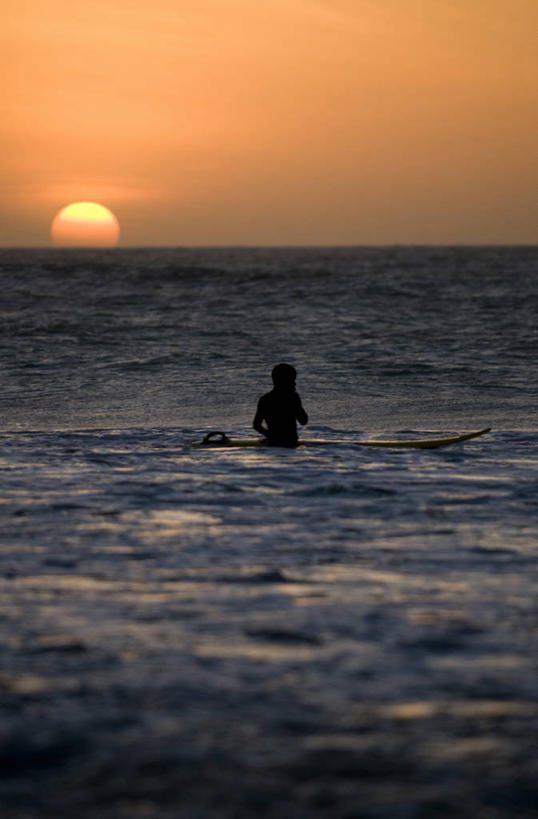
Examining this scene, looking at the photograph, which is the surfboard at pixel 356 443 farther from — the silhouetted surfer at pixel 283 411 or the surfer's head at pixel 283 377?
the surfer's head at pixel 283 377

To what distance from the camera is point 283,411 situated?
12188 mm

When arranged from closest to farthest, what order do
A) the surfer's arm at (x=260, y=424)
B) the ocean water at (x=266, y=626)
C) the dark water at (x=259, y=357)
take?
1. the ocean water at (x=266, y=626)
2. the surfer's arm at (x=260, y=424)
3. the dark water at (x=259, y=357)

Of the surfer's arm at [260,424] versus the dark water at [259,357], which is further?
the dark water at [259,357]

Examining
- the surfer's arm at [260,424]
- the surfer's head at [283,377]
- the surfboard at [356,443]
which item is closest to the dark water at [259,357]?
the surfboard at [356,443]

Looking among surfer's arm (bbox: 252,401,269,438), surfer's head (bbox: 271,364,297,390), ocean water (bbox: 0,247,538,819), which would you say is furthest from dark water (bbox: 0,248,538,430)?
surfer's head (bbox: 271,364,297,390)

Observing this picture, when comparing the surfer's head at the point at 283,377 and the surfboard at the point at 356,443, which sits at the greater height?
the surfer's head at the point at 283,377

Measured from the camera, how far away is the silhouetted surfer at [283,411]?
12117 mm

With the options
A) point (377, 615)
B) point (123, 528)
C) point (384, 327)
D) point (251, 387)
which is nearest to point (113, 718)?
point (377, 615)

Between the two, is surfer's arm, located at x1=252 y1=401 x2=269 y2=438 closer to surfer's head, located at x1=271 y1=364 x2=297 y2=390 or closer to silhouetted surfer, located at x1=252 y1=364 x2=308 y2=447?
silhouetted surfer, located at x1=252 y1=364 x2=308 y2=447

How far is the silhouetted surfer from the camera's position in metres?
12.1

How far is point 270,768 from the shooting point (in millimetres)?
3895

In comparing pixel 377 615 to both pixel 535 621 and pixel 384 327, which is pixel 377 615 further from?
pixel 384 327

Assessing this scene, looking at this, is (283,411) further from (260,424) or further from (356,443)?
(356,443)

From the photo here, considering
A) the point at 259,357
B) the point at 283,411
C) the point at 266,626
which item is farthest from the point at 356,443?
the point at 259,357
